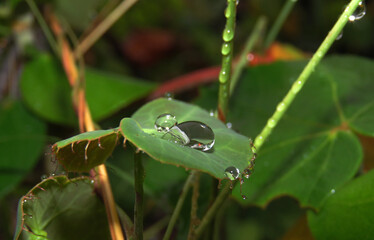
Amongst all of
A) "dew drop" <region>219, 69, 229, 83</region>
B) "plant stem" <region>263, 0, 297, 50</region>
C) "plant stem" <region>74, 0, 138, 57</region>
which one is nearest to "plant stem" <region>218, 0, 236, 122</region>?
"dew drop" <region>219, 69, 229, 83</region>

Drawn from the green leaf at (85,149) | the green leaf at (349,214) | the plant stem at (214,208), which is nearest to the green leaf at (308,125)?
the green leaf at (349,214)

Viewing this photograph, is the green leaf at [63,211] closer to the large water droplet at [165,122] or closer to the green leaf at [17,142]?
the large water droplet at [165,122]

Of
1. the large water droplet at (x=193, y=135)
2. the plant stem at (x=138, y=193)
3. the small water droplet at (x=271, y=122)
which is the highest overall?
the small water droplet at (x=271, y=122)

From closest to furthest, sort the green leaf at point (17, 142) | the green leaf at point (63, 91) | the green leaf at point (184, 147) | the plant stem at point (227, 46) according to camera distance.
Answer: the green leaf at point (184, 147), the plant stem at point (227, 46), the green leaf at point (17, 142), the green leaf at point (63, 91)

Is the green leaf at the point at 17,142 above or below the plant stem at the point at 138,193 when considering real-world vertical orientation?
below

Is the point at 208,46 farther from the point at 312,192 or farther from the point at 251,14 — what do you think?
the point at 312,192

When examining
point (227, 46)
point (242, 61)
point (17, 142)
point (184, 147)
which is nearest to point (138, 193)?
point (184, 147)

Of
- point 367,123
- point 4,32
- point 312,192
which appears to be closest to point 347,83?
point 367,123
